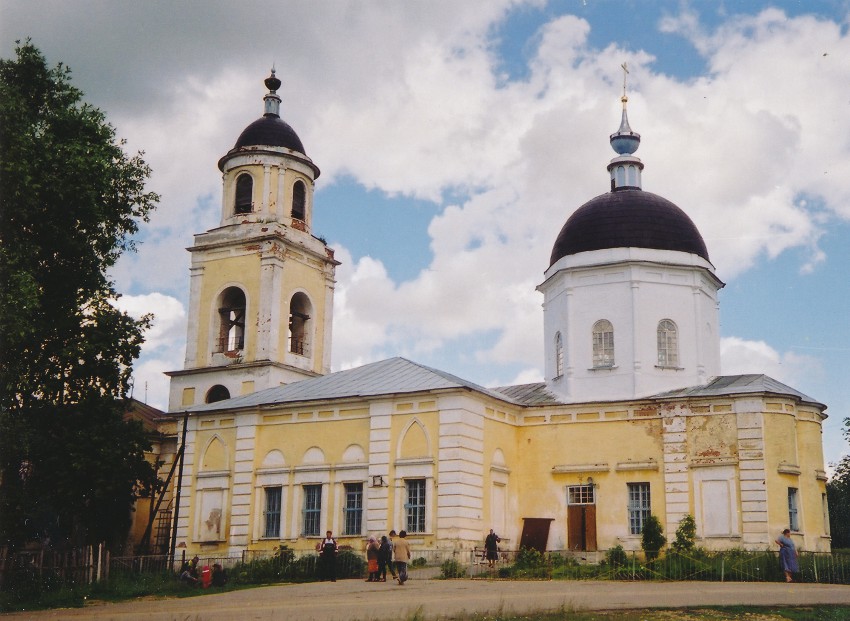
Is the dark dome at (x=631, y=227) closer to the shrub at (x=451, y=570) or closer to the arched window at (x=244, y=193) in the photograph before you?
the shrub at (x=451, y=570)

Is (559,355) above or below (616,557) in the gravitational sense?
above

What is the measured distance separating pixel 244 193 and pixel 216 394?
7.52 meters

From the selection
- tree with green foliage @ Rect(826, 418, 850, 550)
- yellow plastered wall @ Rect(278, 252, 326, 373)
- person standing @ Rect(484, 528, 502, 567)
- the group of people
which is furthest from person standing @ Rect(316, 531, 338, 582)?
tree with green foliage @ Rect(826, 418, 850, 550)

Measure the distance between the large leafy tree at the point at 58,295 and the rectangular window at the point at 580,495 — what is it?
12841 mm

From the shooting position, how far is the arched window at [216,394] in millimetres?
36719

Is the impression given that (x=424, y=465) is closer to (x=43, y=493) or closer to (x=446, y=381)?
(x=446, y=381)

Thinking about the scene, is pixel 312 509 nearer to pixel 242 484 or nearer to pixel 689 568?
pixel 242 484

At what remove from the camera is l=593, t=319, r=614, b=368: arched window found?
31625mm

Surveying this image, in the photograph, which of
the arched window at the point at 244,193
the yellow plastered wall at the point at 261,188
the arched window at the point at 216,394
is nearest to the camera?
the arched window at the point at 216,394

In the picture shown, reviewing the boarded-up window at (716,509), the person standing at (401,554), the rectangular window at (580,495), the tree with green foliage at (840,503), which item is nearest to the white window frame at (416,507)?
the rectangular window at (580,495)

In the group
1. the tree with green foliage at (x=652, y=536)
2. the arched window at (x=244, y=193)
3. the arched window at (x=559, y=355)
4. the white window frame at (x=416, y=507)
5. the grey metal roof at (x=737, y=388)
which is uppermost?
the arched window at (x=244, y=193)

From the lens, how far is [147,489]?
1284 inches

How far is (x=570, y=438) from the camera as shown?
99.9ft

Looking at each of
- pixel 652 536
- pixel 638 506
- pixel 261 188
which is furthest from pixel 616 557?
pixel 261 188
